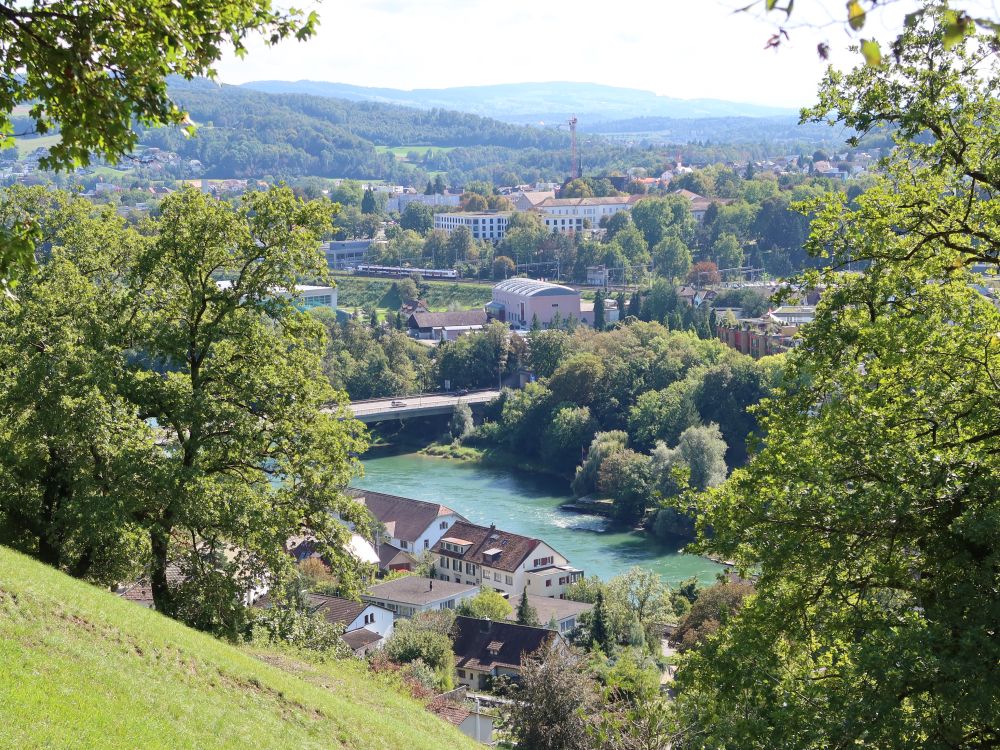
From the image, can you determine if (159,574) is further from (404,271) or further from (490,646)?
(404,271)

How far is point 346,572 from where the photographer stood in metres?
9.68

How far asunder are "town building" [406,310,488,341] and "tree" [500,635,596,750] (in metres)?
43.0

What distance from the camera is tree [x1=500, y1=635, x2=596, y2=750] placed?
518 inches

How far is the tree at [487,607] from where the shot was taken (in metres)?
22.2

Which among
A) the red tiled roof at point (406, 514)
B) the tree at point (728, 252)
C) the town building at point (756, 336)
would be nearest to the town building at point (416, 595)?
the red tiled roof at point (406, 514)

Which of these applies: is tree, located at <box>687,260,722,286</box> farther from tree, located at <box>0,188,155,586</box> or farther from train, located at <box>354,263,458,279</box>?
tree, located at <box>0,188,155,586</box>

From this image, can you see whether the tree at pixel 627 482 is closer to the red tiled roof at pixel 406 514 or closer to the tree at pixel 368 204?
the red tiled roof at pixel 406 514

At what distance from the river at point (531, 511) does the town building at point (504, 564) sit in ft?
5.87

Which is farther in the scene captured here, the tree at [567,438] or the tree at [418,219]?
the tree at [418,219]

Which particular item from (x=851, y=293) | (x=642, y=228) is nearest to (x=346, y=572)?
(x=851, y=293)

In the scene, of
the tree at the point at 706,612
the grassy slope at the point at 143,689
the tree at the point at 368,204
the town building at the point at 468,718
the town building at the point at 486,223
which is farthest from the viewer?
the tree at the point at 368,204

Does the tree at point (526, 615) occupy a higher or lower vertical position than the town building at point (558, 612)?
higher

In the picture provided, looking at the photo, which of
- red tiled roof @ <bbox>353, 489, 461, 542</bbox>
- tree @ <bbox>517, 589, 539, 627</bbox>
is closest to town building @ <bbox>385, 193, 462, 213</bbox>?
red tiled roof @ <bbox>353, 489, 461, 542</bbox>

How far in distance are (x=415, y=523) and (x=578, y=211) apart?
6830 centimetres
